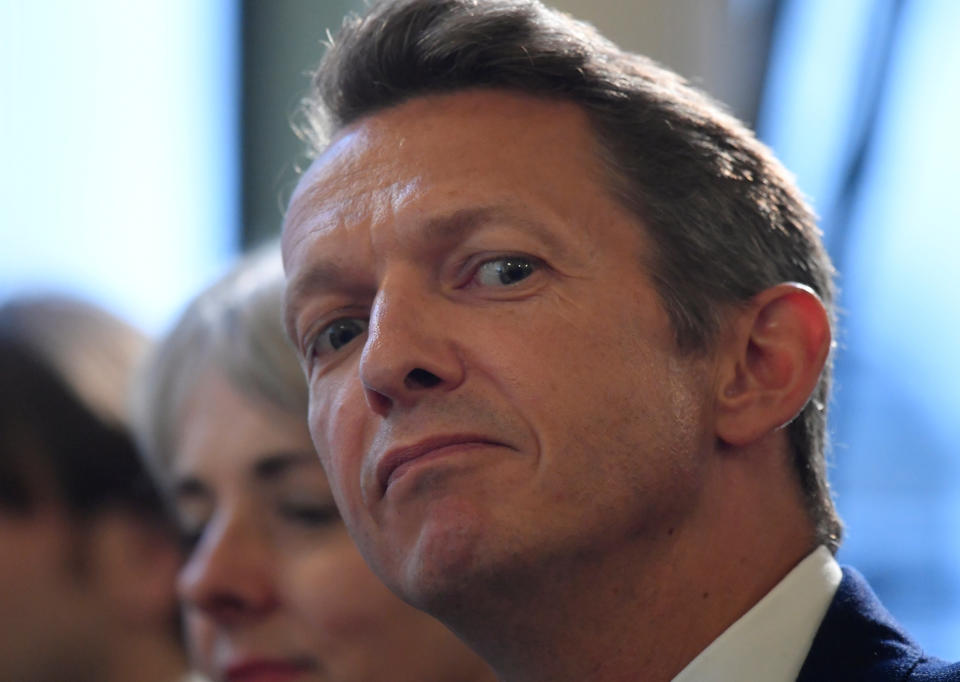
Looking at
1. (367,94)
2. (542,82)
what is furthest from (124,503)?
(542,82)

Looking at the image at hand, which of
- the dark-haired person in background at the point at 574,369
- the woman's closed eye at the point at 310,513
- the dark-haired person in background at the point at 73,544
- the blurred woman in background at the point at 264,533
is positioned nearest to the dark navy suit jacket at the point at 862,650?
the dark-haired person in background at the point at 574,369

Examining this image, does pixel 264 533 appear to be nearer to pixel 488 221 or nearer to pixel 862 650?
pixel 488 221

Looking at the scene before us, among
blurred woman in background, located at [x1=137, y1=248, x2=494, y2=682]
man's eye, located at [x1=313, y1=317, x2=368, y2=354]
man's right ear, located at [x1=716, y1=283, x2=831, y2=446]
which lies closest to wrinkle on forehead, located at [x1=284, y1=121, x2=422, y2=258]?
man's eye, located at [x1=313, y1=317, x2=368, y2=354]

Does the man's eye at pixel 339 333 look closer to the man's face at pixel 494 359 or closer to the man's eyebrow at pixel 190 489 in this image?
the man's face at pixel 494 359

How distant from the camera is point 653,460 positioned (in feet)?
5.12

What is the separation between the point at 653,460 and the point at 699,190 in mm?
403

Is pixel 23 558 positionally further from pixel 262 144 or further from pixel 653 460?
pixel 262 144

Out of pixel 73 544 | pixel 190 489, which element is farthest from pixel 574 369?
pixel 73 544

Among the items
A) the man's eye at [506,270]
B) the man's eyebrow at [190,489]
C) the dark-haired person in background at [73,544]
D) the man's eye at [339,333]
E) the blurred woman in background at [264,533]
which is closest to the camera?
the man's eye at [506,270]

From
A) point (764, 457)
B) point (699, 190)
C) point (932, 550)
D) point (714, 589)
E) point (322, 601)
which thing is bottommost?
point (932, 550)

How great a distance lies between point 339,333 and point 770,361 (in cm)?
60

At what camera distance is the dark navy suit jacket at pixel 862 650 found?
1.50 meters

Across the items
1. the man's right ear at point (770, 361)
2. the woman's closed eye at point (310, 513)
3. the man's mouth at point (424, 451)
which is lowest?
the woman's closed eye at point (310, 513)

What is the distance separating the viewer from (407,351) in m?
1.54
